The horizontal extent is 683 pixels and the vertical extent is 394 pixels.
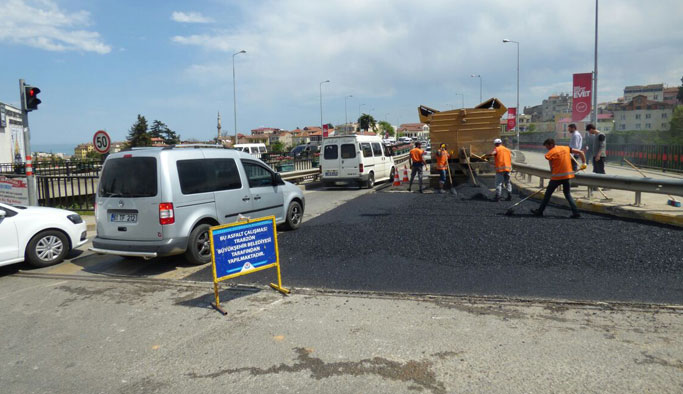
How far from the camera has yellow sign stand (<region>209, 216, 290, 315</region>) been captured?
5281 mm

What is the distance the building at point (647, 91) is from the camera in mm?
148375

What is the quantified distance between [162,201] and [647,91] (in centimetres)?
18423

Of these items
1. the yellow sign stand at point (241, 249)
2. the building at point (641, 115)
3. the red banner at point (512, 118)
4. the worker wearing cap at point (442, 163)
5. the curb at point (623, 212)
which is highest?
the building at point (641, 115)

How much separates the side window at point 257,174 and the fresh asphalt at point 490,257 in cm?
112

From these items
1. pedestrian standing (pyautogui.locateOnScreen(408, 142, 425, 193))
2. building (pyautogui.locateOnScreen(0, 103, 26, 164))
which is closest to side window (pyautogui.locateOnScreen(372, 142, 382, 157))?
pedestrian standing (pyautogui.locateOnScreen(408, 142, 425, 193))

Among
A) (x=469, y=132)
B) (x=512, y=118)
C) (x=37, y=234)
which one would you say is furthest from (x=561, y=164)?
(x=512, y=118)

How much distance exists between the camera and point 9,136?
47406 mm

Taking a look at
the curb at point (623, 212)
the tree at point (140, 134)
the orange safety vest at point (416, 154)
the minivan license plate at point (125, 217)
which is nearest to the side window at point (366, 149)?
the orange safety vest at point (416, 154)

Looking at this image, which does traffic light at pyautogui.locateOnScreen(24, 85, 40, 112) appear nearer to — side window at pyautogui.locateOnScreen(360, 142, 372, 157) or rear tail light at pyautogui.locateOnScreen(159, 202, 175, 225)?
rear tail light at pyautogui.locateOnScreen(159, 202, 175, 225)

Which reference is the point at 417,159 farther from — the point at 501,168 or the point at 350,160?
the point at 501,168

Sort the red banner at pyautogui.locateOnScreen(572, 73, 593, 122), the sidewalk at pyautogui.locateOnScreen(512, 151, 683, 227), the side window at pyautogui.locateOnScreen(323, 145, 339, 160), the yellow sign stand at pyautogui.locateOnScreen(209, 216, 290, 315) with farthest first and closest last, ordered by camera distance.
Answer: the red banner at pyautogui.locateOnScreen(572, 73, 593, 122), the side window at pyautogui.locateOnScreen(323, 145, 339, 160), the sidewalk at pyautogui.locateOnScreen(512, 151, 683, 227), the yellow sign stand at pyautogui.locateOnScreen(209, 216, 290, 315)

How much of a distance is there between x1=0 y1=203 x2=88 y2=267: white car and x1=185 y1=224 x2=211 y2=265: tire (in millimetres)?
2322

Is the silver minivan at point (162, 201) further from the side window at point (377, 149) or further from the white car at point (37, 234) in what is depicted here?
the side window at point (377, 149)

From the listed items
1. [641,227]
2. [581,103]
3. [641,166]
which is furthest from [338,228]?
[641,166]
